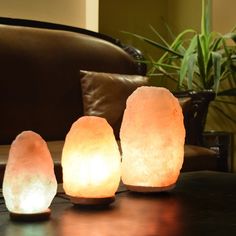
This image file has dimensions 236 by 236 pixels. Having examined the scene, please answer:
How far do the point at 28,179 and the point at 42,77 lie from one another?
5.79 ft

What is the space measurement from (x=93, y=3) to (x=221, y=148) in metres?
1.31

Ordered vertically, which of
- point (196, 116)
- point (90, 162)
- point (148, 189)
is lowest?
point (196, 116)

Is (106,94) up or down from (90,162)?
down

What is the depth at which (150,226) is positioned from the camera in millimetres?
799

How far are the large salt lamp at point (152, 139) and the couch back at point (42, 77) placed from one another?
1.40m

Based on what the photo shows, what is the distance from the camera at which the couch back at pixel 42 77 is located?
243cm

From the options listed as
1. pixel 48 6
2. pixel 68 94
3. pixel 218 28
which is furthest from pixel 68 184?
pixel 218 28

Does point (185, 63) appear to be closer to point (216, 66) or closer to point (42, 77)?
point (216, 66)

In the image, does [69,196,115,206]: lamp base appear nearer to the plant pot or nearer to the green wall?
the plant pot

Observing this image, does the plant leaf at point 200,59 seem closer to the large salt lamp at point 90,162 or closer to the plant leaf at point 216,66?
the plant leaf at point 216,66

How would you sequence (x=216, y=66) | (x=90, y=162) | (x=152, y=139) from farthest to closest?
1. (x=216, y=66)
2. (x=152, y=139)
3. (x=90, y=162)

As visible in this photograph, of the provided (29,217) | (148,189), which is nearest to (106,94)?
(148,189)

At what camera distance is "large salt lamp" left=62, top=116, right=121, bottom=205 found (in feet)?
3.05

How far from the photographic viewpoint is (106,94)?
2555 mm
